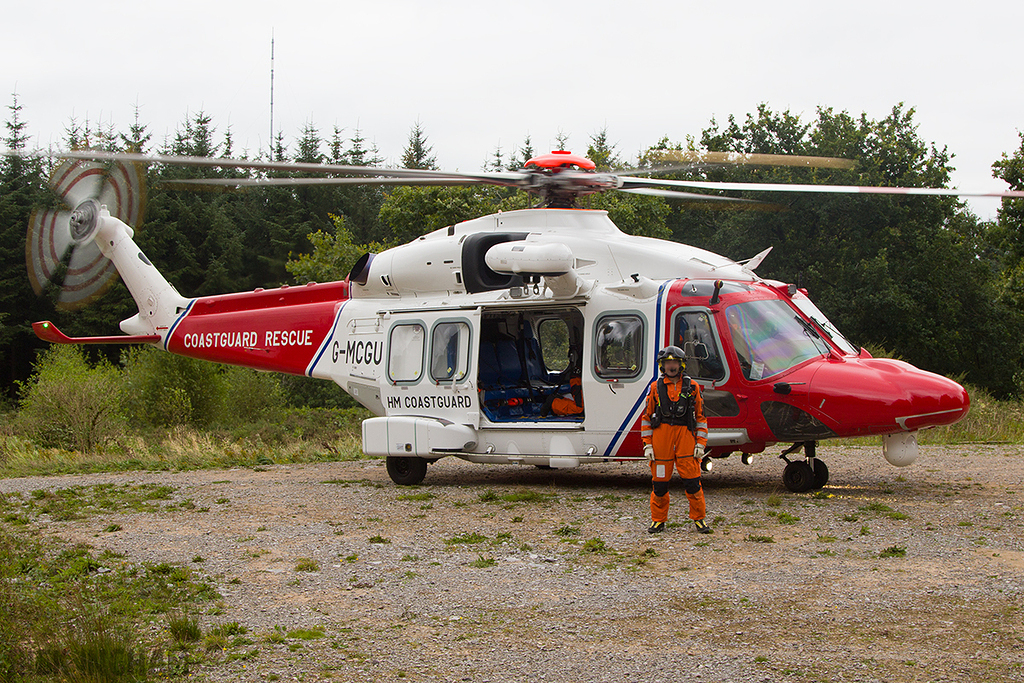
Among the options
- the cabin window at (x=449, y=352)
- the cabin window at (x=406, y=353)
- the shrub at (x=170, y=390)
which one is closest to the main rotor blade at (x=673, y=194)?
the cabin window at (x=449, y=352)

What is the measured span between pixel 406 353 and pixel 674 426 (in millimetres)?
4505

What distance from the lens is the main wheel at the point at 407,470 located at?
11984mm

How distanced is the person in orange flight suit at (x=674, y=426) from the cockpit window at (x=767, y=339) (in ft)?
4.73

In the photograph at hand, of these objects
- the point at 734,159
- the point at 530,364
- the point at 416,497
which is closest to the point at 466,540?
the point at 416,497

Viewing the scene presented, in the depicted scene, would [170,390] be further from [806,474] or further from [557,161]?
[806,474]

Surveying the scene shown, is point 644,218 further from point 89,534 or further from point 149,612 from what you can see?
point 149,612

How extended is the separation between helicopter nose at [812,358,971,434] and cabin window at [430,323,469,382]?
Answer: 164 inches

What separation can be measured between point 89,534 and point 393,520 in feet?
9.03

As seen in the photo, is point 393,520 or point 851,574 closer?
point 851,574

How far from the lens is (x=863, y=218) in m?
35.0

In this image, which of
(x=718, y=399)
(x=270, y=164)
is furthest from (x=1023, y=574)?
(x=270, y=164)

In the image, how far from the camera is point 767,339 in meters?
9.92

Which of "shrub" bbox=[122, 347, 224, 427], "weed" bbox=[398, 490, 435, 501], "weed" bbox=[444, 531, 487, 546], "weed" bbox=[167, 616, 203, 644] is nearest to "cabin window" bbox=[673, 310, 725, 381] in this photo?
"weed" bbox=[444, 531, 487, 546]

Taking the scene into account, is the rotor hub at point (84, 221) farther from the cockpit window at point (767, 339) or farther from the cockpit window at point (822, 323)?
the cockpit window at point (822, 323)
